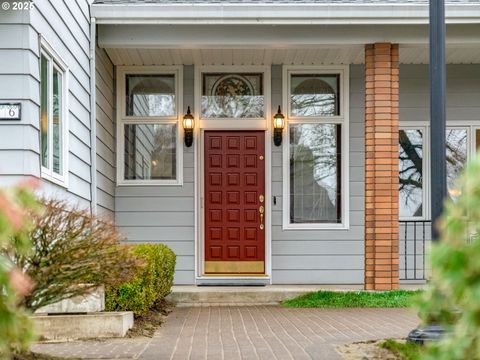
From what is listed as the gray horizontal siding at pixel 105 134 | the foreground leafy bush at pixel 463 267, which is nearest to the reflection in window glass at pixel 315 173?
the gray horizontal siding at pixel 105 134

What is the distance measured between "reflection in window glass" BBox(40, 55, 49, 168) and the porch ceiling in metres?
2.97

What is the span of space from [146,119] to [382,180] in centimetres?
Answer: 366

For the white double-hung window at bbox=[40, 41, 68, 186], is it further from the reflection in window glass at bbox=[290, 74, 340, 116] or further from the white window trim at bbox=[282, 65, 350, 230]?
the reflection in window glass at bbox=[290, 74, 340, 116]

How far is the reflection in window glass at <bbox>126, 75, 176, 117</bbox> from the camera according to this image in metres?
10.9

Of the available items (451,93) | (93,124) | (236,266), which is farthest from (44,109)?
(451,93)

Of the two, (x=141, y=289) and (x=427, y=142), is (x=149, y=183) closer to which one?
(x=141, y=289)

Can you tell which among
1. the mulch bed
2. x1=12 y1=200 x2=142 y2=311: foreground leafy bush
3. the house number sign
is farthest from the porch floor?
x1=12 y1=200 x2=142 y2=311: foreground leafy bush

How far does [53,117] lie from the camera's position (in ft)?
23.6

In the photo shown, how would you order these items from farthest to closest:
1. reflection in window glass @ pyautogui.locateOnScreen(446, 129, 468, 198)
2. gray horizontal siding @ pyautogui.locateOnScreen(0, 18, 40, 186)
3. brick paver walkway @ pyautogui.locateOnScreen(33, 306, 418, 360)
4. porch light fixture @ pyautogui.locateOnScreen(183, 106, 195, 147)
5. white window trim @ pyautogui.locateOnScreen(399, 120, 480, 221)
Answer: reflection in window glass @ pyautogui.locateOnScreen(446, 129, 468, 198)
white window trim @ pyautogui.locateOnScreen(399, 120, 480, 221)
porch light fixture @ pyautogui.locateOnScreen(183, 106, 195, 147)
gray horizontal siding @ pyautogui.locateOnScreen(0, 18, 40, 186)
brick paver walkway @ pyautogui.locateOnScreen(33, 306, 418, 360)

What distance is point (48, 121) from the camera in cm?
694

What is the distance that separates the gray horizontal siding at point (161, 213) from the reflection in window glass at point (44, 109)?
3930mm

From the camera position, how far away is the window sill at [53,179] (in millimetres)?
6547

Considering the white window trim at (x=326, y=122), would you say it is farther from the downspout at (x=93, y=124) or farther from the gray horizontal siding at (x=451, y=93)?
the downspout at (x=93, y=124)

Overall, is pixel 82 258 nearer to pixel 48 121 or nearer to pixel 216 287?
pixel 48 121
